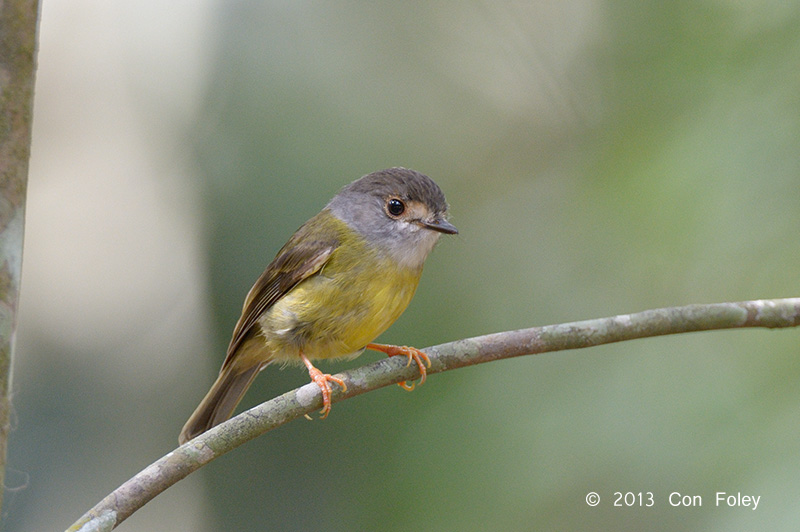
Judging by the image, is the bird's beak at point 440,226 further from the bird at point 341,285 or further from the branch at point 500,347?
the branch at point 500,347

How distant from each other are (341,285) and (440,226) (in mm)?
409

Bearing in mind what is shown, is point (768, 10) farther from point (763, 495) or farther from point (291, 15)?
point (291, 15)

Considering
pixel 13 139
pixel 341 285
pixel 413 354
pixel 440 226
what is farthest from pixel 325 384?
pixel 13 139

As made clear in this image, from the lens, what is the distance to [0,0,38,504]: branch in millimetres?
1426

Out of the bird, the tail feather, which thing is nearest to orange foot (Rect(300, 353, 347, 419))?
the bird

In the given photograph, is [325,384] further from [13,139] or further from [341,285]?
[13,139]

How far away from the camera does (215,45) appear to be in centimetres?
429

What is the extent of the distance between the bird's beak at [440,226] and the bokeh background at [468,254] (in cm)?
90

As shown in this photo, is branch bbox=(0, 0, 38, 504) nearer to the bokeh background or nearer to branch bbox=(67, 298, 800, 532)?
branch bbox=(67, 298, 800, 532)

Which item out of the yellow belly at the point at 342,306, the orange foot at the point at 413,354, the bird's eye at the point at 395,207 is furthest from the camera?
the bird's eye at the point at 395,207

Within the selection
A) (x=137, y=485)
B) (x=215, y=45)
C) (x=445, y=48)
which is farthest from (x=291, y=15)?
(x=137, y=485)

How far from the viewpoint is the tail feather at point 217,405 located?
2.85m

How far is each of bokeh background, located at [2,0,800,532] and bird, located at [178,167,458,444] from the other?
82 centimetres

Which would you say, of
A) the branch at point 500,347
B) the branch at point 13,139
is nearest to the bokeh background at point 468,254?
the branch at point 500,347
